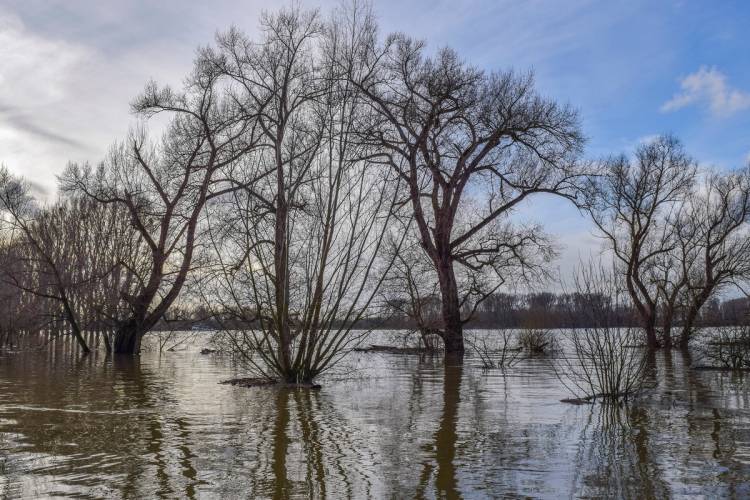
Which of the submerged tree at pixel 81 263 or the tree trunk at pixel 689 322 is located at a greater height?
the submerged tree at pixel 81 263

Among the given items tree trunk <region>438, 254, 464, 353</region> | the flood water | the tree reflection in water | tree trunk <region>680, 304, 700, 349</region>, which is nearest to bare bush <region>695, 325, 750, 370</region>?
the flood water

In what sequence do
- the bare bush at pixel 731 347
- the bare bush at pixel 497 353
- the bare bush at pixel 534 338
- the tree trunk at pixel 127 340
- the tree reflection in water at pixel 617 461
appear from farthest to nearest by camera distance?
the tree trunk at pixel 127 340, the bare bush at pixel 534 338, the bare bush at pixel 497 353, the bare bush at pixel 731 347, the tree reflection in water at pixel 617 461

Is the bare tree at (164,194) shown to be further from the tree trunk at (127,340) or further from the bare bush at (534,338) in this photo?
the bare bush at (534,338)

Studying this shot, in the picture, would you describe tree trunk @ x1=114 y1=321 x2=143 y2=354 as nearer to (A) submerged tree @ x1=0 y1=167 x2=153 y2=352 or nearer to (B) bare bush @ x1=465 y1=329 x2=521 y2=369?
(A) submerged tree @ x1=0 y1=167 x2=153 y2=352

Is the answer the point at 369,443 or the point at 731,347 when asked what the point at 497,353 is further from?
the point at 369,443

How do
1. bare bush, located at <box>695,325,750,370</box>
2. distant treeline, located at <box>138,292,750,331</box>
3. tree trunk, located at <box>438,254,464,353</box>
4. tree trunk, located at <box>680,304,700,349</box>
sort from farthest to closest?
tree trunk, located at <box>438,254,464,353</box>, tree trunk, located at <box>680,304,700,349</box>, distant treeline, located at <box>138,292,750,331</box>, bare bush, located at <box>695,325,750,370</box>

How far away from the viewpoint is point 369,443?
734 centimetres

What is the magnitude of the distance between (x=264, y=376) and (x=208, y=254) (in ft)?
40.5

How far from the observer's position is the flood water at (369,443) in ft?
17.8

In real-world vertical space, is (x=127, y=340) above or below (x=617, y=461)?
above

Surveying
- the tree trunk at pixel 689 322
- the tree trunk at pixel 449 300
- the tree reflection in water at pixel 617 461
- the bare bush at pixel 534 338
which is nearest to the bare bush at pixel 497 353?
the bare bush at pixel 534 338

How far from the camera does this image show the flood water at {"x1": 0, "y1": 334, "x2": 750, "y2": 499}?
5.42 metres

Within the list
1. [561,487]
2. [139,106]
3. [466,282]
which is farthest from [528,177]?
[561,487]

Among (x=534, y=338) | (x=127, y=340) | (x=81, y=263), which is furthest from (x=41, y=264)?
(x=534, y=338)
